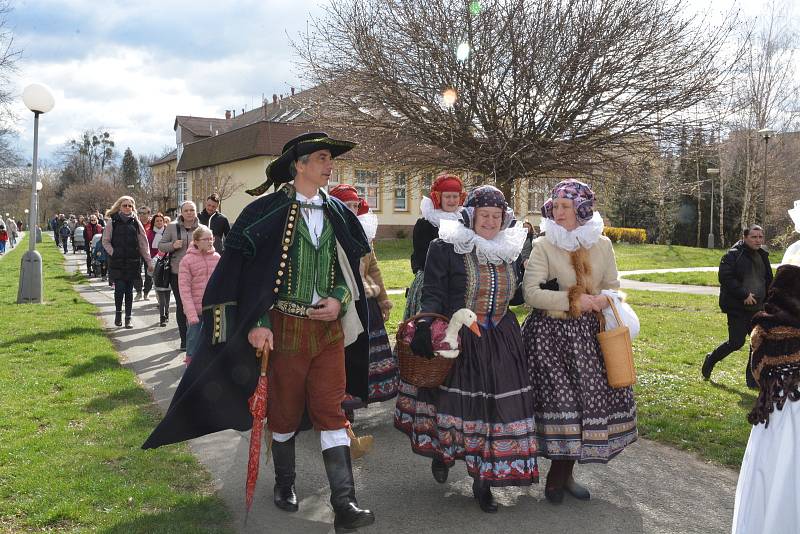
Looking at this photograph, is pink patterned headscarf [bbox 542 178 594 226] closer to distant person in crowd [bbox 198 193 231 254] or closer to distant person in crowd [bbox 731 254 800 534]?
distant person in crowd [bbox 731 254 800 534]

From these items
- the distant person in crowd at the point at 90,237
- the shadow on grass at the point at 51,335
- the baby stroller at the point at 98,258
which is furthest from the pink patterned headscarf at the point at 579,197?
the distant person in crowd at the point at 90,237

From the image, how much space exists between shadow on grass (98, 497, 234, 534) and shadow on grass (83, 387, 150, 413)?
2.51 meters

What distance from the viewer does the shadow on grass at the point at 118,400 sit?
6.06m

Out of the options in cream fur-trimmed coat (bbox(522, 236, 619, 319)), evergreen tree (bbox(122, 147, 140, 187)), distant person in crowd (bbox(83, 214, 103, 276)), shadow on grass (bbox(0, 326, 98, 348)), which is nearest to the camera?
cream fur-trimmed coat (bbox(522, 236, 619, 319))

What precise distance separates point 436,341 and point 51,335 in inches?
305

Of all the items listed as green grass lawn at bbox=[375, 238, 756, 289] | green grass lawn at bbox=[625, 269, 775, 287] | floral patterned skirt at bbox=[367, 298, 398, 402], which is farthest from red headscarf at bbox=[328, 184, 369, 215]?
green grass lawn at bbox=[625, 269, 775, 287]

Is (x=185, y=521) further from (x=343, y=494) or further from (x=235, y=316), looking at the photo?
(x=235, y=316)

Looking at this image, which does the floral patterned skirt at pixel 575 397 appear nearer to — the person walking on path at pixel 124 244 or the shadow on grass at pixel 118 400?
the shadow on grass at pixel 118 400

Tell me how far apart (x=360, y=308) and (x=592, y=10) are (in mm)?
5817

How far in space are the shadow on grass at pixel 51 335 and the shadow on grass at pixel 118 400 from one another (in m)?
3.28

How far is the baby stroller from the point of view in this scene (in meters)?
18.7

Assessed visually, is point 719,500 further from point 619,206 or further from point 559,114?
point 619,206

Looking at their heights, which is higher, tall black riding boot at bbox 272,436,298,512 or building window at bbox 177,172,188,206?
building window at bbox 177,172,188,206

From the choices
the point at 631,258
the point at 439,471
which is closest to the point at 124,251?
the point at 439,471
